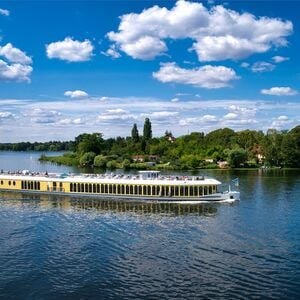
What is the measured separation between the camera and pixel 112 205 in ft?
250

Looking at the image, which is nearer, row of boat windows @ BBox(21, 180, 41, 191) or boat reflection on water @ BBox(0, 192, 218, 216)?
boat reflection on water @ BBox(0, 192, 218, 216)

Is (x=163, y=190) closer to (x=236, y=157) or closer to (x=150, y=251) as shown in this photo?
(x=150, y=251)

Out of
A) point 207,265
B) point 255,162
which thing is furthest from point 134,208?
point 255,162

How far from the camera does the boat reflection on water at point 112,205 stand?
6988 cm

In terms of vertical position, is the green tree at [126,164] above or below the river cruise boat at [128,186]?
above

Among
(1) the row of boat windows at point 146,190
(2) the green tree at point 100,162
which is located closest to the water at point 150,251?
(1) the row of boat windows at point 146,190

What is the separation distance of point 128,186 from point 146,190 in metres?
3.63

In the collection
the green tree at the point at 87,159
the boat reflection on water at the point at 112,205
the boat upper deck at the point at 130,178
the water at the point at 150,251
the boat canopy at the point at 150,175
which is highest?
the green tree at the point at 87,159

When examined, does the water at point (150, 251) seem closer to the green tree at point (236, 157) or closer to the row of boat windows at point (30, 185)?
the row of boat windows at point (30, 185)

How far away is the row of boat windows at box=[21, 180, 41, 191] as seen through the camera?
300ft

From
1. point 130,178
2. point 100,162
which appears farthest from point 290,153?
point 130,178

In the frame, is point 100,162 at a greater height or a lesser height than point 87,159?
lesser

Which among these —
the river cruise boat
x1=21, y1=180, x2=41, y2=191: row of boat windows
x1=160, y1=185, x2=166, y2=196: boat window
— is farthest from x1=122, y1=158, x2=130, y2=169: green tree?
x1=160, y1=185, x2=166, y2=196: boat window

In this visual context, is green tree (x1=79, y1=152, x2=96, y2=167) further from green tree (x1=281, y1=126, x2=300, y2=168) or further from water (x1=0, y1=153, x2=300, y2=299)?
water (x1=0, y1=153, x2=300, y2=299)
